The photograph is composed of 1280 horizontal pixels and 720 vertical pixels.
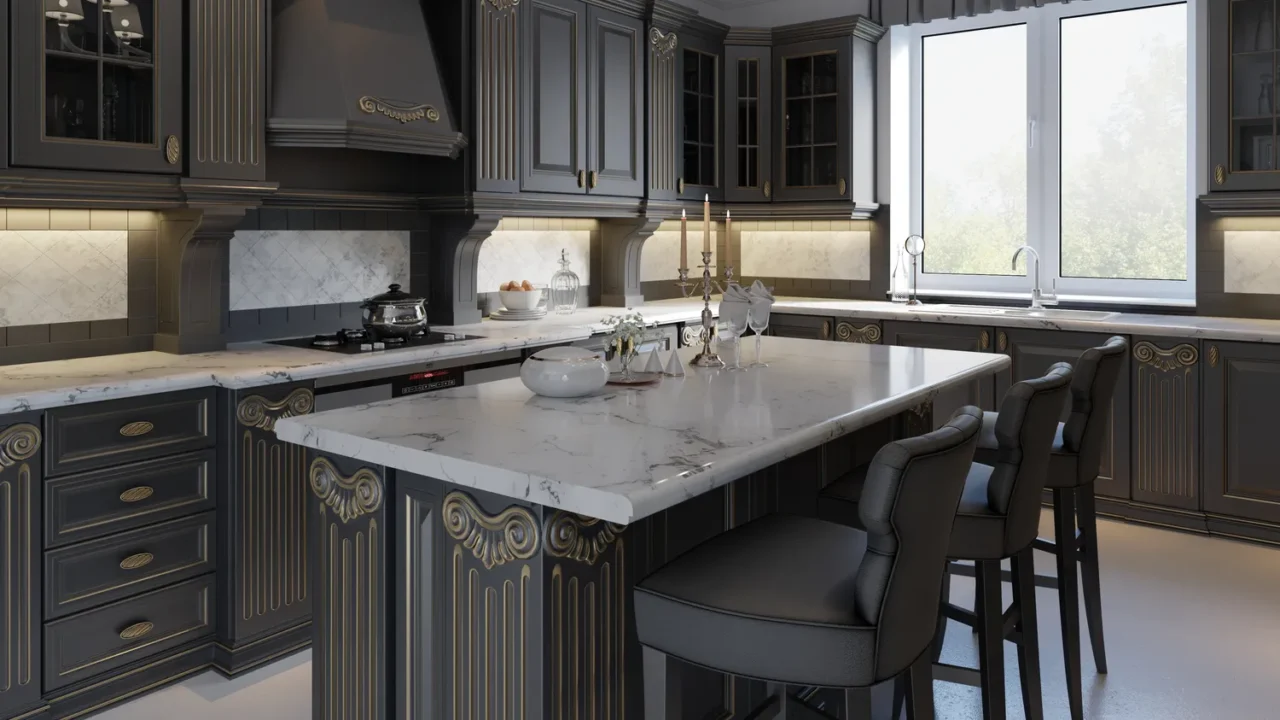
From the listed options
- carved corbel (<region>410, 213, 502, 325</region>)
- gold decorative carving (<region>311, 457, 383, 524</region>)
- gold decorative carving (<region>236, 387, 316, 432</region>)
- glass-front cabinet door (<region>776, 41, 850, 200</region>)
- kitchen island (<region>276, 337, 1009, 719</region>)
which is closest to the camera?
kitchen island (<region>276, 337, 1009, 719</region>)

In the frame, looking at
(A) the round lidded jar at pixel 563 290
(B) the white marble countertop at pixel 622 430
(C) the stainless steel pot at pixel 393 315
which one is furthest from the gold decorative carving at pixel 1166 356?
(C) the stainless steel pot at pixel 393 315

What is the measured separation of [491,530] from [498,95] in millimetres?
2920

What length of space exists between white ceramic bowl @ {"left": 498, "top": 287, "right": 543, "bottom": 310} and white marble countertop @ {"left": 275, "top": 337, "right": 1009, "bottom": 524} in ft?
6.50

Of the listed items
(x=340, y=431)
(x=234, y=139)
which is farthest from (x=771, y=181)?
(x=340, y=431)

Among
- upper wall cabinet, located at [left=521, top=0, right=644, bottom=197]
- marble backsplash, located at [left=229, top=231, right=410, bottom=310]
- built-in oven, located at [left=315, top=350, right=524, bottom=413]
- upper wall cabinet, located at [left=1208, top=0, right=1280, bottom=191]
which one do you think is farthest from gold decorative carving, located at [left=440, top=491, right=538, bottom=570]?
upper wall cabinet, located at [left=1208, top=0, right=1280, bottom=191]

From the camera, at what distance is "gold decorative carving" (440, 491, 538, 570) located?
177 cm

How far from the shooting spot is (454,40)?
13.9 feet

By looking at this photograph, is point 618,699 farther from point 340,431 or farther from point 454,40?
point 454,40

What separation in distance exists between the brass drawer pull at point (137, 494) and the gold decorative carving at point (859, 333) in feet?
11.4

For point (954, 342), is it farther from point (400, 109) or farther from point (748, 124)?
point (400, 109)

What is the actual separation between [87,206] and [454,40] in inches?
68.5

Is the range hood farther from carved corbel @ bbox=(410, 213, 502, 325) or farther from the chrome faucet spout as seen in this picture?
the chrome faucet spout

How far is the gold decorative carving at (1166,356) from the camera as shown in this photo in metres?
4.34

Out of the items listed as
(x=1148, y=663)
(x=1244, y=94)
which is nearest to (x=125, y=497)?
(x=1148, y=663)
